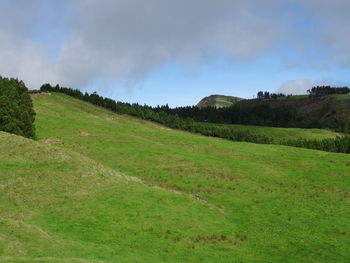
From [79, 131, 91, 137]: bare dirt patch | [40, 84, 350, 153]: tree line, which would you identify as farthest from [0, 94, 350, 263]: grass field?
[40, 84, 350, 153]: tree line

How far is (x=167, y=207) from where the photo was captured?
40219 millimetres

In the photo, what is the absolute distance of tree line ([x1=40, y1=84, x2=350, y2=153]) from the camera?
12156 cm

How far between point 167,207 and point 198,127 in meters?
107

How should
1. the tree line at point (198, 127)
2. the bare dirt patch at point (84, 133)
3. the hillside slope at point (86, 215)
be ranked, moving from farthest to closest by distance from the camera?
the tree line at point (198, 127)
the bare dirt patch at point (84, 133)
the hillside slope at point (86, 215)

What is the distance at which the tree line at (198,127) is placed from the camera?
121562 mm

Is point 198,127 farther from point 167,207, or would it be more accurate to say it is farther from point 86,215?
point 86,215

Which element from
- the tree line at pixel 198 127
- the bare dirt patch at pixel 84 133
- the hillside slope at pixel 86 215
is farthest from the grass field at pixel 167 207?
the tree line at pixel 198 127

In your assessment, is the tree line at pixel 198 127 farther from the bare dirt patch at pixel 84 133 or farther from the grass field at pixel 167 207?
the bare dirt patch at pixel 84 133

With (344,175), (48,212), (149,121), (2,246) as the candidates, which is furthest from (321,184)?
(149,121)

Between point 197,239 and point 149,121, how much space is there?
427 ft

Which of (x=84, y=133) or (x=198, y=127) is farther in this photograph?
(x=198, y=127)

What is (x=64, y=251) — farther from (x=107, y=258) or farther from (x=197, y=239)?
(x=197, y=239)

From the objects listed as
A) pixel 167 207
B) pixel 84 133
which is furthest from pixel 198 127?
pixel 167 207

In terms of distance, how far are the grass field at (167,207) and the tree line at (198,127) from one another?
53336 mm
